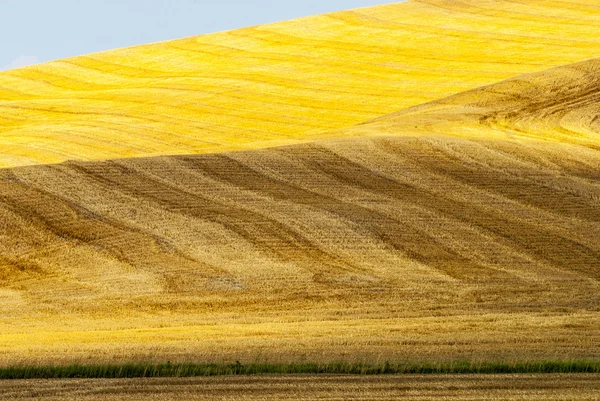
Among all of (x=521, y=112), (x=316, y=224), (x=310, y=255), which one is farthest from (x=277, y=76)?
(x=310, y=255)

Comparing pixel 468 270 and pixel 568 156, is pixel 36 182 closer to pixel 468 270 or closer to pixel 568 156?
pixel 468 270

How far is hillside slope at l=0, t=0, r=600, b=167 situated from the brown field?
1681 centimetres

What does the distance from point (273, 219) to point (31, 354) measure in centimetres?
908

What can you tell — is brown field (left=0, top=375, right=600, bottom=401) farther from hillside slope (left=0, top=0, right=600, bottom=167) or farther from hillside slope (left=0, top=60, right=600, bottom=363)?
hillside slope (left=0, top=0, right=600, bottom=167)

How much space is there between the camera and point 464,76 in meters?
42.7

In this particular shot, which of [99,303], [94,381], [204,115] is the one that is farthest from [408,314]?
[204,115]

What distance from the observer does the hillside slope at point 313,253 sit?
49.3ft

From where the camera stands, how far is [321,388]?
12.0 metres

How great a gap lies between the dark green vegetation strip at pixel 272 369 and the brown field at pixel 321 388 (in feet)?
1.34

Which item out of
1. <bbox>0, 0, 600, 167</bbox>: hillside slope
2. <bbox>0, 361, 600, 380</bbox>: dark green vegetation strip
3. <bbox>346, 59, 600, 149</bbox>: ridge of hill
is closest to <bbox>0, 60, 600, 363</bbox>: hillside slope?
<bbox>0, 361, 600, 380</bbox>: dark green vegetation strip

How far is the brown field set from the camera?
1157 cm

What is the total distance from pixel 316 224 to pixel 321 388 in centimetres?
1019

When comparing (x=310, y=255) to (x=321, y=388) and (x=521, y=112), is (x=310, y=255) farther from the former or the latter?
(x=521, y=112)

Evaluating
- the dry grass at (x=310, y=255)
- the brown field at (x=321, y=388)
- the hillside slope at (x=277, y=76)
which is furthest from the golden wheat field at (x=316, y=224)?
the brown field at (x=321, y=388)
